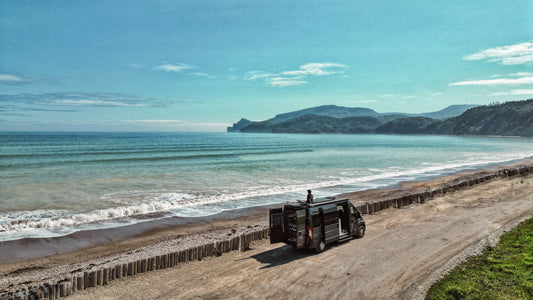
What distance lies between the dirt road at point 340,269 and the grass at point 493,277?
524mm

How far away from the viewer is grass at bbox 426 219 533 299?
8.49 meters

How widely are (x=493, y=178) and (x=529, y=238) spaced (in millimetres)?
25000

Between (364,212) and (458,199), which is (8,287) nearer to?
(364,212)

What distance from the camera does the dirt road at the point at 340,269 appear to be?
30.7ft

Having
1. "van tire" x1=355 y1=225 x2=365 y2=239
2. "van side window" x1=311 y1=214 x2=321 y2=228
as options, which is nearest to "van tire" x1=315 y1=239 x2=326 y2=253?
"van side window" x1=311 y1=214 x2=321 y2=228

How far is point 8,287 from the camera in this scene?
32.5 ft

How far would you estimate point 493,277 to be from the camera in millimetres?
9359

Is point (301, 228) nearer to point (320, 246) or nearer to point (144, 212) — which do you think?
point (320, 246)

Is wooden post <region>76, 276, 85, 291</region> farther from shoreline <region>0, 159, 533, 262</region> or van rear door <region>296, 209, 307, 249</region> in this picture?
van rear door <region>296, 209, 307, 249</region>

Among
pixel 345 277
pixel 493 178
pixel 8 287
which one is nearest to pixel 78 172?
pixel 8 287

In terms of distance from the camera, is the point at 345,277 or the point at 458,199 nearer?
the point at 345,277

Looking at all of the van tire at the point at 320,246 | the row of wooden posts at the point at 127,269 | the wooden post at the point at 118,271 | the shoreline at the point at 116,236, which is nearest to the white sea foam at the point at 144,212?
the shoreline at the point at 116,236

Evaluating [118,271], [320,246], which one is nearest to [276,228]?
[320,246]

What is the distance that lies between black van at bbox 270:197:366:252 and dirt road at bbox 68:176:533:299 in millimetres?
547
